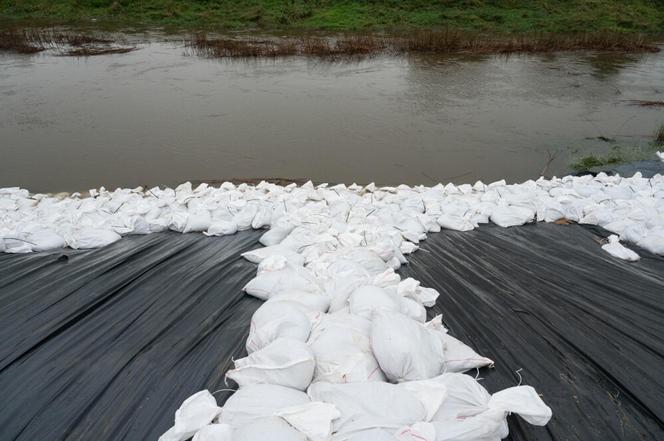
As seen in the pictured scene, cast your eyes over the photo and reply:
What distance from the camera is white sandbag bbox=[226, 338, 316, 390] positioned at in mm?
1205

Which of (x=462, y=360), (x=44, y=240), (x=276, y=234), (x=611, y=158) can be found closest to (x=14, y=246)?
(x=44, y=240)

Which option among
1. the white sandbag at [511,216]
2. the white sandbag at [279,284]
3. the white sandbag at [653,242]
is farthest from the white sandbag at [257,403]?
the white sandbag at [653,242]

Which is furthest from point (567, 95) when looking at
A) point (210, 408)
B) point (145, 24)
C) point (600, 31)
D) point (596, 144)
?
point (145, 24)

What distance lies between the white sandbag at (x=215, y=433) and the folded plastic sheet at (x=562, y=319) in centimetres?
78

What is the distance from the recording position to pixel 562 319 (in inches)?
66.4

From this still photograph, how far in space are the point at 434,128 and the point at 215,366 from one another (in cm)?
534

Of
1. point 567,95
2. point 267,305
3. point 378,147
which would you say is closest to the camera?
point 267,305

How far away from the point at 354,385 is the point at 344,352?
148mm

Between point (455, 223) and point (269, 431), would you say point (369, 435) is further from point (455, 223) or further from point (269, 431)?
point (455, 223)

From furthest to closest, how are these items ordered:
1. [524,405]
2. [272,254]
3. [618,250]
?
[618,250] → [272,254] → [524,405]

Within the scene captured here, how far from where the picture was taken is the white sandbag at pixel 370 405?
3.42 feet

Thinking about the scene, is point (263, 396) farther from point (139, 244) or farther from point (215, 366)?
point (139, 244)

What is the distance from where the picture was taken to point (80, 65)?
9180mm

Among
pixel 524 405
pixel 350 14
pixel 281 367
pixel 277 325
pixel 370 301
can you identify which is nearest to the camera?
pixel 524 405
